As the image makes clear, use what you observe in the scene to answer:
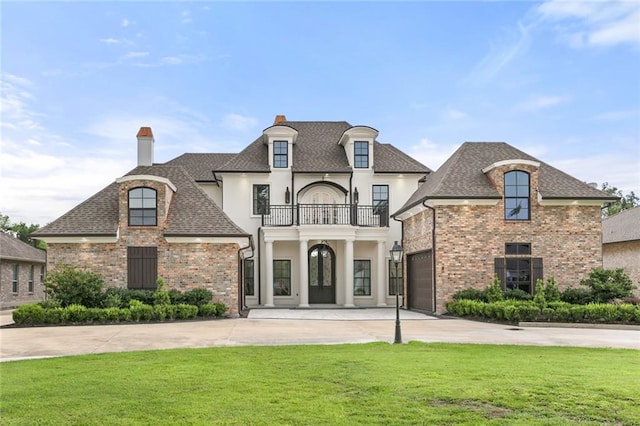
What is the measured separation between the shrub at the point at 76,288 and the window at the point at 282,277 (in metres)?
9.96

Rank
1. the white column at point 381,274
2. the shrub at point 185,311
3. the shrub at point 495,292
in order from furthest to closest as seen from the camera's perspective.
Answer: the white column at point 381,274, the shrub at point 495,292, the shrub at point 185,311

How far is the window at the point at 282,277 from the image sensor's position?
28.7 metres

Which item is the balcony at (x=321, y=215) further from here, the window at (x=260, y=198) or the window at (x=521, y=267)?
the window at (x=521, y=267)

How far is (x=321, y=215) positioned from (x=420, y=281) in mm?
5830

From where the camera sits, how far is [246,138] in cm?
3228

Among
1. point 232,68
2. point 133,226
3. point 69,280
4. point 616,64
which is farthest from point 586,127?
point 69,280

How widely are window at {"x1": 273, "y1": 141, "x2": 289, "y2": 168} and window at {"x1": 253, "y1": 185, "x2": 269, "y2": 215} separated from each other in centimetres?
127

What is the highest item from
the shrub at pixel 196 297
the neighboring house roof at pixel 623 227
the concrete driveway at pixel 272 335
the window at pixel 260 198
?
the window at pixel 260 198

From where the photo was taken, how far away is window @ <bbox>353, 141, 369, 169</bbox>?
1153 inches

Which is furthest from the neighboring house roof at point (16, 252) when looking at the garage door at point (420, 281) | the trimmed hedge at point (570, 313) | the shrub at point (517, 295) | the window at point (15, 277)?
the trimmed hedge at point (570, 313)

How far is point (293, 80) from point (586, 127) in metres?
9.46

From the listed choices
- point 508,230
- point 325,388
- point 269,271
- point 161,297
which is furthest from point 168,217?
point 325,388

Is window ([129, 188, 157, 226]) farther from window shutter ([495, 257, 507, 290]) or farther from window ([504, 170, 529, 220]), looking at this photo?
window ([504, 170, 529, 220])

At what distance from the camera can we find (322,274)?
29438mm
